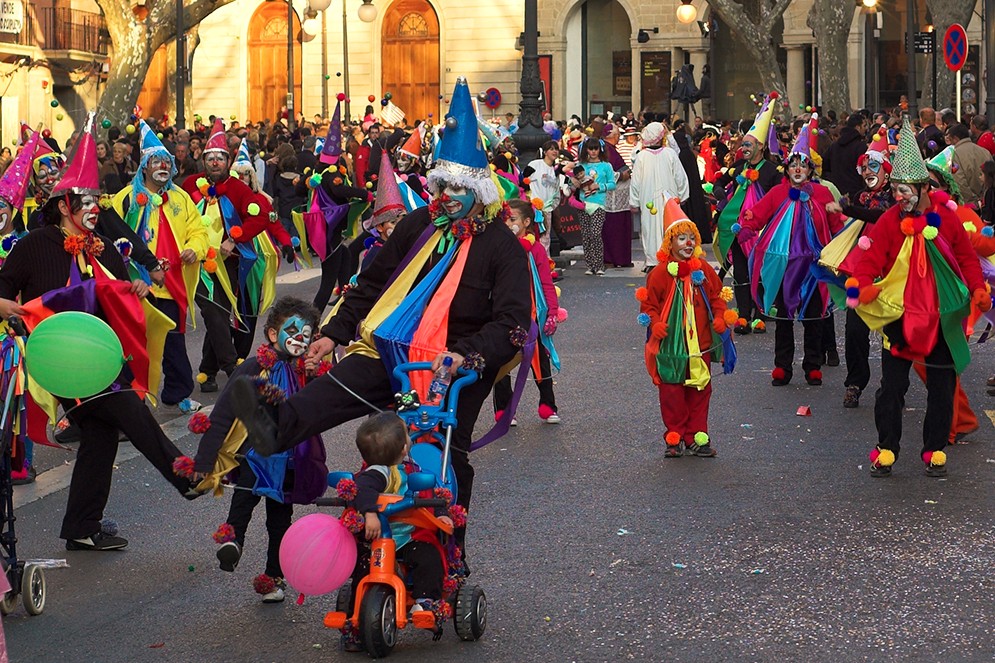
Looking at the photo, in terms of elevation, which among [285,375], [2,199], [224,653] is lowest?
[224,653]

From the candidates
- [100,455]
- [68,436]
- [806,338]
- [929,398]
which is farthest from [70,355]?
[806,338]

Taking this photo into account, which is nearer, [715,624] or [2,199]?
[715,624]

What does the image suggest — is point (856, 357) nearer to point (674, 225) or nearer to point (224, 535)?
point (674, 225)

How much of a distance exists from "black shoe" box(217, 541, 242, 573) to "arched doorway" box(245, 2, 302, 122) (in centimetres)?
4911

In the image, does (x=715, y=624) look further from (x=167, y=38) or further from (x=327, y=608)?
(x=167, y=38)

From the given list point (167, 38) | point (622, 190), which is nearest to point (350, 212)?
point (622, 190)

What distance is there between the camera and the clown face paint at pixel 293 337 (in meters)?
6.98

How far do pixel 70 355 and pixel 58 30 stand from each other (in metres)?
44.2

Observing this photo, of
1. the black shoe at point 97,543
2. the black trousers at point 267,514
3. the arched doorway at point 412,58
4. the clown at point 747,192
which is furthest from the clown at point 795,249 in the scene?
the arched doorway at point 412,58

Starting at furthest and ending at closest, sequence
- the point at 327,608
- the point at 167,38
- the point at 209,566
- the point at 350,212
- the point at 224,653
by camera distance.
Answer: the point at 167,38, the point at 350,212, the point at 209,566, the point at 327,608, the point at 224,653

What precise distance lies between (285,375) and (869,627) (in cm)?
247

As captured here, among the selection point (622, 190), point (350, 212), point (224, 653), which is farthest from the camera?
point (622, 190)

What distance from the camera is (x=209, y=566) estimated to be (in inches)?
298

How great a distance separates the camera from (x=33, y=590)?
680 centimetres
